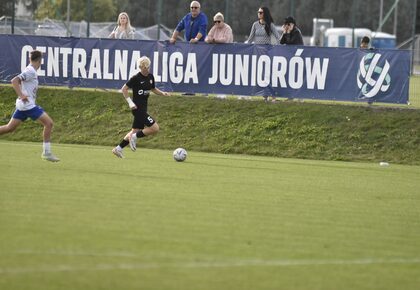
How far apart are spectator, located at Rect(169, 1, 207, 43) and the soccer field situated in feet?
25.2

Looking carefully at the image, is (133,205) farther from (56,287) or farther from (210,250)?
(56,287)

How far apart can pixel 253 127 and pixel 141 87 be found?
4426mm

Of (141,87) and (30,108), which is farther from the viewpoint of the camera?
(141,87)

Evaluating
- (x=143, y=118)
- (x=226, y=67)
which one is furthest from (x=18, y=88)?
(x=226, y=67)

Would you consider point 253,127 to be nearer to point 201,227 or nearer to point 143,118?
point 143,118

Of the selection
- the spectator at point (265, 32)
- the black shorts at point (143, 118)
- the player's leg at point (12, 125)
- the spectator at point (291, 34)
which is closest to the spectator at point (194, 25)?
the spectator at point (265, 32)

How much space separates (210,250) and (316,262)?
1.06 m

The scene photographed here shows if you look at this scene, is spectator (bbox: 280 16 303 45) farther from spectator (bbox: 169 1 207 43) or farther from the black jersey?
the black jersey

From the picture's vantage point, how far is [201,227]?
11195 mm

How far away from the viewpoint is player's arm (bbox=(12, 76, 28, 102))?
1750 centimetres

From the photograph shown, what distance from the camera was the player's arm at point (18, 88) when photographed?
17.5m

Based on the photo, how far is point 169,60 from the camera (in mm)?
25375

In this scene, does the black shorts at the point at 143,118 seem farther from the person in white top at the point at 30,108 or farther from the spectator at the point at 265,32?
the spectator at the point at 265,32

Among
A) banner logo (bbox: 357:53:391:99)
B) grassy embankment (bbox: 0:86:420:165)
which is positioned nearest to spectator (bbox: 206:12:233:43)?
grassy embankment (bbox: 0:86:420:165)
